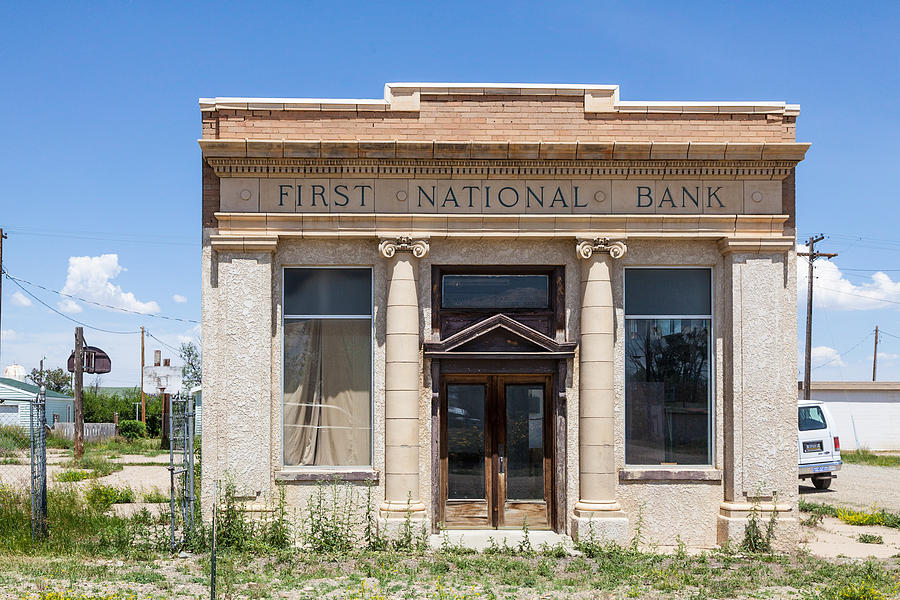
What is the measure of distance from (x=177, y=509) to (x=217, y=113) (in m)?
5.90

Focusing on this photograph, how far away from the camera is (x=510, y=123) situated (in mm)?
11797

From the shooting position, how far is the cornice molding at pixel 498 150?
11.4m

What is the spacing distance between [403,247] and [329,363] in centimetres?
197

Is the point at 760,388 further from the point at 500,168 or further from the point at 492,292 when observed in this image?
the point at 500,168

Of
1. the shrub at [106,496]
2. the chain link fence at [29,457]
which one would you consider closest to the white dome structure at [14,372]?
the chain link fence at [29,457]

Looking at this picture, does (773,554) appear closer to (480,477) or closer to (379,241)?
(480,477)

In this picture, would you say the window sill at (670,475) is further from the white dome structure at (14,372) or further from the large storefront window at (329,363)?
the white dome structure at (14,372)

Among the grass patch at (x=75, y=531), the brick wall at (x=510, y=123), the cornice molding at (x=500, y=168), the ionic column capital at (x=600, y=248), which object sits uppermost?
the brick wall at (x=510, y=123)

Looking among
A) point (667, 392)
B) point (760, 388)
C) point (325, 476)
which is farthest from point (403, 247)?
point (760, 388)

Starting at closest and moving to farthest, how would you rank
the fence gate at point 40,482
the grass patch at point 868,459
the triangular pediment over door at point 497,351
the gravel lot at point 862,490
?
1. the fence gate at point 40,482
2. the triangular pediment over door at point 497,351
3. the gravel lot at point 862,490
4. the grass patch at point 868,459

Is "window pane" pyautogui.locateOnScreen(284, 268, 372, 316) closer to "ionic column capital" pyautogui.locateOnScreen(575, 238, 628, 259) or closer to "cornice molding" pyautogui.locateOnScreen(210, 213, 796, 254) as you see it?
"cornice molding" pyautogui.locateOnScreen(210, 213, 796, 254)

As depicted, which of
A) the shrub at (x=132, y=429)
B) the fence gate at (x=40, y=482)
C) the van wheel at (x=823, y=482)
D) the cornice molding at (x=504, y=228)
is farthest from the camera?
the shrub at (x=132, y=429)

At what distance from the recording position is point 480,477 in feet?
38.8

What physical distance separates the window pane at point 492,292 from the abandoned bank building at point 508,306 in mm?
30
